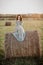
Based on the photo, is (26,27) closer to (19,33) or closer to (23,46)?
(19,33)

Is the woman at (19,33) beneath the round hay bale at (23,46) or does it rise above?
above

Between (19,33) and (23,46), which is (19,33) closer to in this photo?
(19,33)

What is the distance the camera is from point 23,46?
7.55ft

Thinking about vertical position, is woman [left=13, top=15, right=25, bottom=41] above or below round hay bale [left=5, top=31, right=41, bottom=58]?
above

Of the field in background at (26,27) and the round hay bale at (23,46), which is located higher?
the field in background at (26,27)

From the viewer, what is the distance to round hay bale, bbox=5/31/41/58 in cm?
228

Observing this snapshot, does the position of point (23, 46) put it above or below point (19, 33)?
below

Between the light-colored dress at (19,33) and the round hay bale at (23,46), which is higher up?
the light-colored dress at (19,33)

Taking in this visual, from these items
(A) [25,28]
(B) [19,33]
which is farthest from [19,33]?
(A) [25,28]

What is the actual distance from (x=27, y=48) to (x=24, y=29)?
309mm

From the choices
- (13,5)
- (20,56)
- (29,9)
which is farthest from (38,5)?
(20,56)

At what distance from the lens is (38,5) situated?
7.87 feet

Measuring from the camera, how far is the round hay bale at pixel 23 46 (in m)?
2.28

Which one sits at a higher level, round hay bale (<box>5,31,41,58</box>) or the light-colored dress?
the light-colored dress
